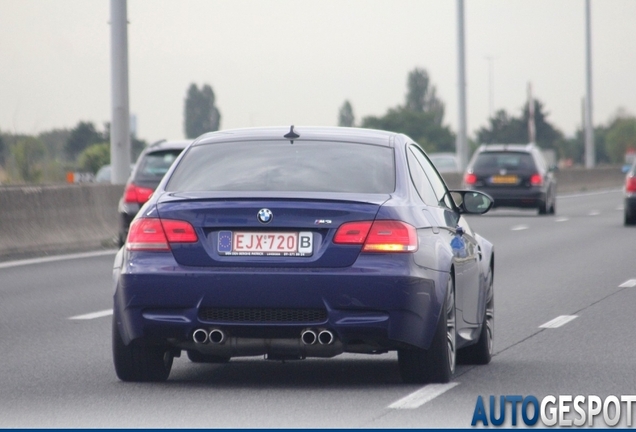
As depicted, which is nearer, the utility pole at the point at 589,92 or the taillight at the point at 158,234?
Result: the taillight at the point at 158,234

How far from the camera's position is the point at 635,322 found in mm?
12414

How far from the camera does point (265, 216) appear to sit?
26.7 ft

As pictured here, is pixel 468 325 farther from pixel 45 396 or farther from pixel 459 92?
pixel 459 92

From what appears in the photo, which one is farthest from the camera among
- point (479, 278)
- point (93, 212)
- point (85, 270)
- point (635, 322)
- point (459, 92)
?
point (459, 92)

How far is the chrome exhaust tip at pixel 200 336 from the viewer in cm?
816

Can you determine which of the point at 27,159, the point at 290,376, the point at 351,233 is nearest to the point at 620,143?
the point at 27,159

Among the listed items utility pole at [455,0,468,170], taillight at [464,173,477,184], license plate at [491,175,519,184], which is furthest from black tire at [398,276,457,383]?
utility pole at [455,0,468,170]

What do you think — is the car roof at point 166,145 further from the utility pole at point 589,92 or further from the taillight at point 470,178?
the utility pole at point 589,92

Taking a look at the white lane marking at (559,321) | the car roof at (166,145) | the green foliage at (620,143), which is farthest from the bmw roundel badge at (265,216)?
the green foliage at (620,143)

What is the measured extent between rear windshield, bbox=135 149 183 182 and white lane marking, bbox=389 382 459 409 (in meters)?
11.7

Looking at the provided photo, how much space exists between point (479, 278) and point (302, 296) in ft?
6.33

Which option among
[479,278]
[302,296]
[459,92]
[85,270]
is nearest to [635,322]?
[479,278]

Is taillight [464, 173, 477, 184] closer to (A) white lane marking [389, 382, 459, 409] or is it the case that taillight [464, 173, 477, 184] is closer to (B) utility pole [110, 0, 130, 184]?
(B) utility pole [110, 0, 130, 184]

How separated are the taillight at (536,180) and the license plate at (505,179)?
0.35 m
